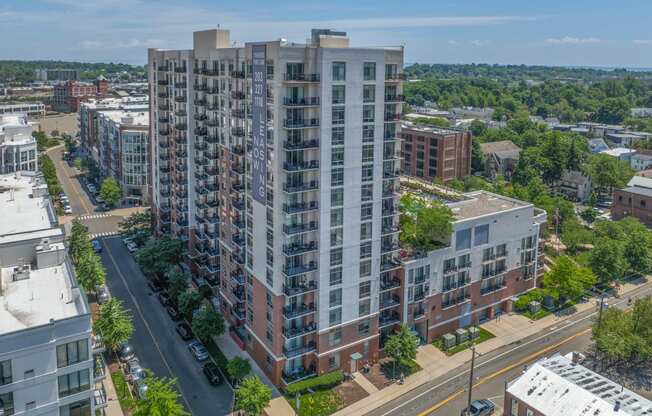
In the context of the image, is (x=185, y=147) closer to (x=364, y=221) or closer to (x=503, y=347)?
(x=364, y=221)

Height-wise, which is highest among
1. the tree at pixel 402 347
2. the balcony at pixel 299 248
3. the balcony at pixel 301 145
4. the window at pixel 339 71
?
the window at pixel 339 71

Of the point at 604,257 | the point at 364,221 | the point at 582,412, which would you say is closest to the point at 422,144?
the point at 604,257

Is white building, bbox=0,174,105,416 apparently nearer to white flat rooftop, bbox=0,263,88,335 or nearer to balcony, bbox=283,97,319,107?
white flat rooftop, bbox=0,263,88,335

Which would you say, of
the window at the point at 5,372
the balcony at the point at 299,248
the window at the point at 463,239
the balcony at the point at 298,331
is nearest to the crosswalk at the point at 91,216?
the balcony at the point at 298,331

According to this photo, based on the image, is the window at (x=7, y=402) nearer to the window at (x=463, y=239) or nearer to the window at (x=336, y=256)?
the window at (x=336, y=256)

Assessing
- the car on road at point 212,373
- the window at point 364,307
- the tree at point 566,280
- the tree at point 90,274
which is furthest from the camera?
the tree at point 566,280

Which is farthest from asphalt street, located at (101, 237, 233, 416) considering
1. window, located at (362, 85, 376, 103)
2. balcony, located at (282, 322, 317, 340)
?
window, located at (362, 85, 376, 103)
